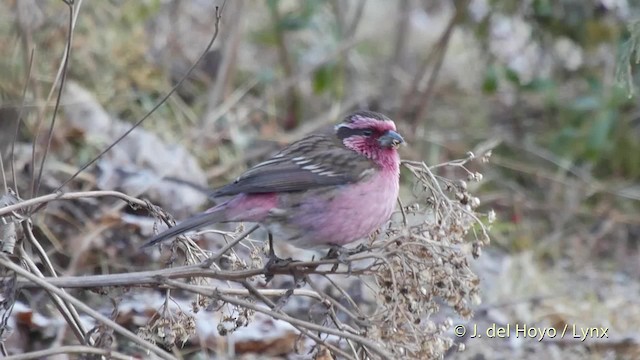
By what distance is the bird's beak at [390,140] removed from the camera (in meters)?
4.04

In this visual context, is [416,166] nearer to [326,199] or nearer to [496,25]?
[326,199]

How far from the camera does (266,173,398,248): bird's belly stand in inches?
147

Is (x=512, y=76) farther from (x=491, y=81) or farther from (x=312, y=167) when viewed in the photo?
(x=312, y=167)

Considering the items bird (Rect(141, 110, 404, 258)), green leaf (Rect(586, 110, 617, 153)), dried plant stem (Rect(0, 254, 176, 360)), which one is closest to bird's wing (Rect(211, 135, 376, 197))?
bird (Rect(141, 110, 404, 258))

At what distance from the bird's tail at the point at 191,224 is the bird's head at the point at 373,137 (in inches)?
26.2

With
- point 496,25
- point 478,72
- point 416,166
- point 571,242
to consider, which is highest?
point 416,166

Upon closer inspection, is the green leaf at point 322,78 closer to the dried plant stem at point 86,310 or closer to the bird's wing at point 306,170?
the bird's wing at point 306,170

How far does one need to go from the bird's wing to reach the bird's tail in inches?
4.6

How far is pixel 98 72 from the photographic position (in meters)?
7.66

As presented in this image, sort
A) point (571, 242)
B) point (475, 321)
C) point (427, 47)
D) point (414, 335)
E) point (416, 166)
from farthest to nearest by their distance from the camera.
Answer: point (427, 47) → point (571, 242) → point (475, 321) → point (416, 166) → point (414, 335)

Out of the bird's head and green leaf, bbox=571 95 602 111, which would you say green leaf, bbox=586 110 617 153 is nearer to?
green leaf, bbox=571 95 602 111

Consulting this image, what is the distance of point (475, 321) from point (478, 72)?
13.4 ft

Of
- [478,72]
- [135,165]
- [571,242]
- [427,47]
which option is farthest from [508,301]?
[427,47]

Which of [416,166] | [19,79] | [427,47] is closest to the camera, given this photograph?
[416,166]
